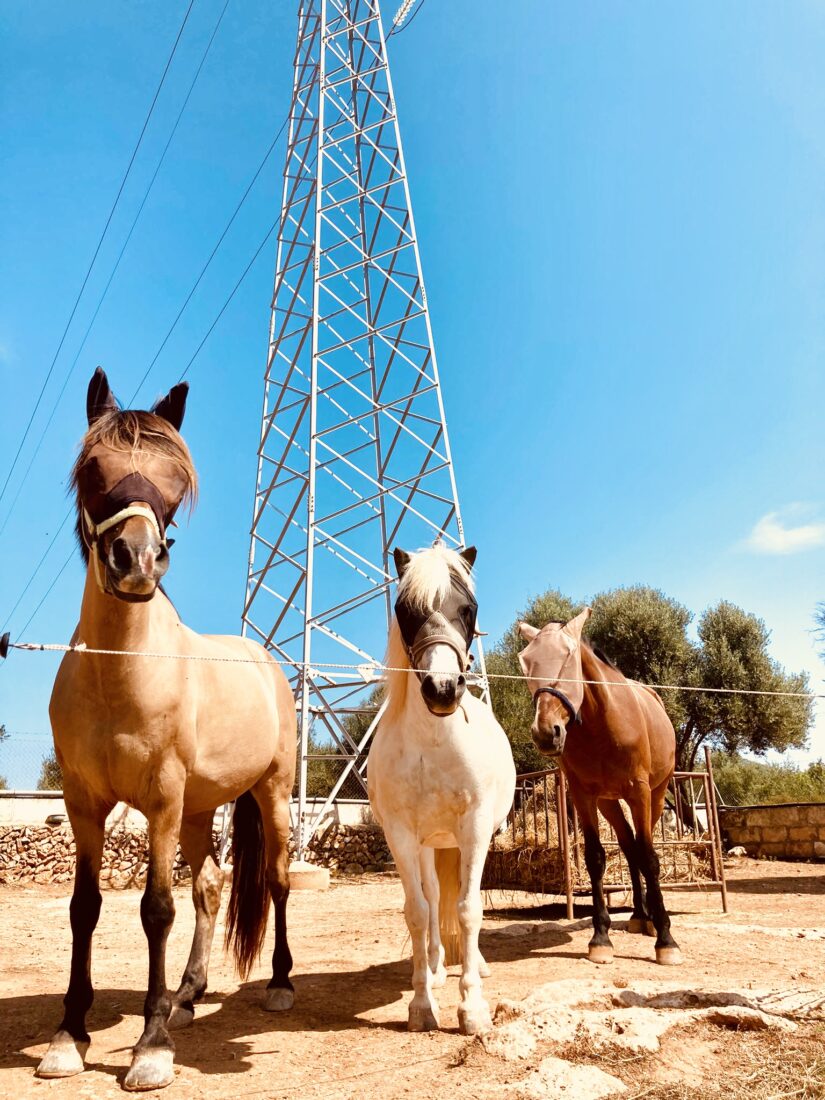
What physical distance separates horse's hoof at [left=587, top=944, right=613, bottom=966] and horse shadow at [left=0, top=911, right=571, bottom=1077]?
599 millimetres

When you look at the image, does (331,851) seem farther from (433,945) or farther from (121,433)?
(121,433)

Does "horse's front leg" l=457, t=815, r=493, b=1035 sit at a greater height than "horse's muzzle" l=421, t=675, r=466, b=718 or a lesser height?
lesser

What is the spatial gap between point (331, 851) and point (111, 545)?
12.2 metres

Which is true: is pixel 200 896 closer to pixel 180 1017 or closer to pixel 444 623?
pixel 180 1017

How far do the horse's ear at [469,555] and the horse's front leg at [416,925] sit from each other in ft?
4.38

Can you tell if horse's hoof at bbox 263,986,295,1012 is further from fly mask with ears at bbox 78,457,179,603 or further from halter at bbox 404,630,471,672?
fly mask with ears at bbox 78,457,179,603

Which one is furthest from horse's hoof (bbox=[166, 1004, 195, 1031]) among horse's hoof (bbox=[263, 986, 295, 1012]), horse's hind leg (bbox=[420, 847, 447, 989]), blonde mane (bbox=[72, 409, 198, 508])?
blonde mane (bbox=[72, 409, 198, 508])

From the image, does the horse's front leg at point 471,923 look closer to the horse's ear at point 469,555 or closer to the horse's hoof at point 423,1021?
the horse's hoof at point 423,1021

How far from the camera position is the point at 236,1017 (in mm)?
4105

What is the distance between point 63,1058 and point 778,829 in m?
15.3

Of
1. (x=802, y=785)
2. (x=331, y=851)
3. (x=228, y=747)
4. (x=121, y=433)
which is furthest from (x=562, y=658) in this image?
(x=802, y=785)

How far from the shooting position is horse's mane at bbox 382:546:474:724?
3.66 meters

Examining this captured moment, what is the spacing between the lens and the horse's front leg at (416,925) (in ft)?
11.8

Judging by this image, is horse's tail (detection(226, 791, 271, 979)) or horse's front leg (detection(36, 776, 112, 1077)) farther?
horse's tail (detection(226, 791, 271, 979))
